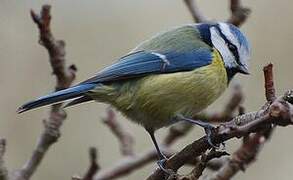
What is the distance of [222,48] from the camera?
2.01m

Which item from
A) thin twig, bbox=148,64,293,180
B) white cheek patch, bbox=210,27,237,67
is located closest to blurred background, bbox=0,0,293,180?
white cheek patch, bbox=210,27,237,67

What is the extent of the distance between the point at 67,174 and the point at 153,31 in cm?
103

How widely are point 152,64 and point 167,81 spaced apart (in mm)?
78

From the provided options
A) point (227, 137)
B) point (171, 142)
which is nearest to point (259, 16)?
point (171, 142)

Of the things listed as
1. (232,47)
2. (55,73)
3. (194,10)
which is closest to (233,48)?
(232,47)

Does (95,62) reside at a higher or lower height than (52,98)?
lower

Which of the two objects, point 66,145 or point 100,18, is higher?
point 100,18

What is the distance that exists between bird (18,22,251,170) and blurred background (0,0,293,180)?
3.14ft

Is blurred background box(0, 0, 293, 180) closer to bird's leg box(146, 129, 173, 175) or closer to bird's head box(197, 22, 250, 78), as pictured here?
bird's head box(197, 22, 250, 78)

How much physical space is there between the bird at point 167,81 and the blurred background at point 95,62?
0.96 m

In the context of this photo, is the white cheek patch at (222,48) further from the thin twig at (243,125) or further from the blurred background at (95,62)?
the blurred background at (95,62)

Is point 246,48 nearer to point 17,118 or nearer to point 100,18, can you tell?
point 17,118

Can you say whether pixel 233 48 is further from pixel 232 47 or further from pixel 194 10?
pixel 194 10

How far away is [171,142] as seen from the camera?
174 cm
